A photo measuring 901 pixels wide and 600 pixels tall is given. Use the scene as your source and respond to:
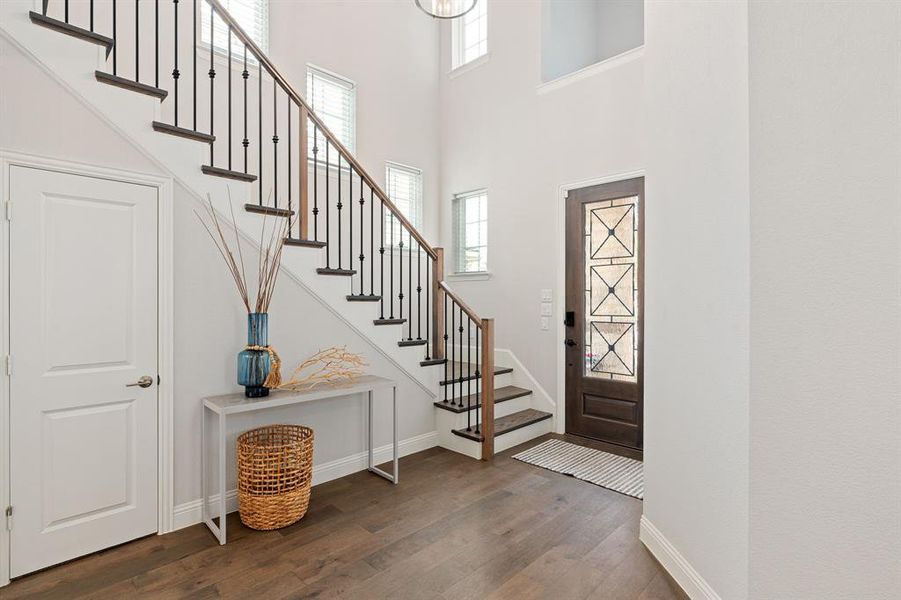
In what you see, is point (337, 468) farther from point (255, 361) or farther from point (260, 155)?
point (260, 155)

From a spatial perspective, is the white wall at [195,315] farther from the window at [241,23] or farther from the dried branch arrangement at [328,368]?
the window at [241,23]

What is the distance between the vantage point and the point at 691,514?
2.08m

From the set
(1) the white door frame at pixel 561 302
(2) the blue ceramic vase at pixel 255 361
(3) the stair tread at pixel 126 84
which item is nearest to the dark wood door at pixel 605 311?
(1) the white door frame at pixel 561 302

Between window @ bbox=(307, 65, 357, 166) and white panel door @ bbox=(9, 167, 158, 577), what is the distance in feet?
8.35

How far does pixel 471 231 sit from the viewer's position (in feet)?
18.5

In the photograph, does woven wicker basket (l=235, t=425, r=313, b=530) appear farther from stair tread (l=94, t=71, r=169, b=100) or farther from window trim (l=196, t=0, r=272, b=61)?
window trim (l=196, t=0, r=272, b=61)

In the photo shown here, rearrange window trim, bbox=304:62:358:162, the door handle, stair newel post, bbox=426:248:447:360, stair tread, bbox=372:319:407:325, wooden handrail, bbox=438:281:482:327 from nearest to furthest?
the door handle < stair tread, bbox=372:319:407:325 < wooden handrail, bbox=438:281:482:327 < stair newel post, bbox=426:248:447:360 < window trim, bbox=304:62:358:162

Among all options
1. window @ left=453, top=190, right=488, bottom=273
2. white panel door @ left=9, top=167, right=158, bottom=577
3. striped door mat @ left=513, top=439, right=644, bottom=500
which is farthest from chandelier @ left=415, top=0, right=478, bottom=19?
striped door mat @ left=513, top=439, right=644, bottom=500

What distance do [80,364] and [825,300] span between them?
324 cm

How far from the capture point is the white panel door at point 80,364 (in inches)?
88.8

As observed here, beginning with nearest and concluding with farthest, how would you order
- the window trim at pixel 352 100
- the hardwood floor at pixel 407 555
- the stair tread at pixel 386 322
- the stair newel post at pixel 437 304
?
1. the hardwood floor at pixel 407 555
2. the stair tread at pixel 386 322
3. the stair newel post at pixel 437 304
4. the window trim at pixel 352 100

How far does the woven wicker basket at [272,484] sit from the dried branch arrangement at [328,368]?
473mm

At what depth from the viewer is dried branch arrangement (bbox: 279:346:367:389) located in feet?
10.5

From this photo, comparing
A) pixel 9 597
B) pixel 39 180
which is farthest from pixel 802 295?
pixel 9 597
